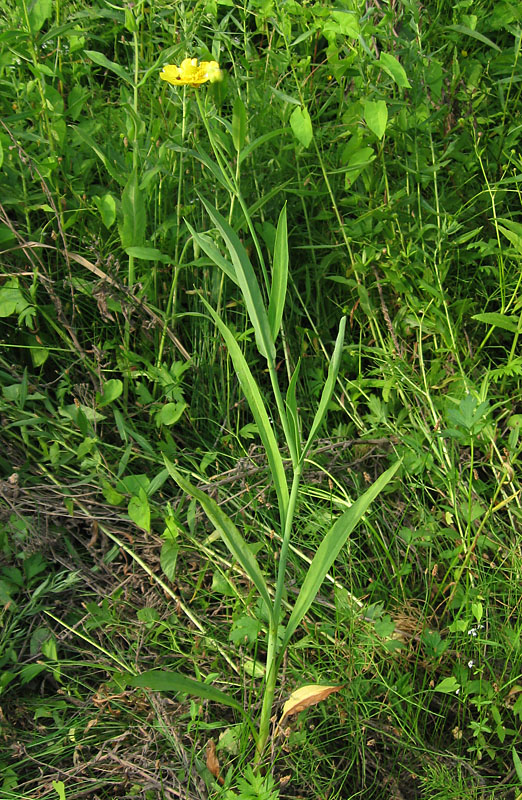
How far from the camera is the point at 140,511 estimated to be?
1354 mm

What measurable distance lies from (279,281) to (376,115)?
0.58m

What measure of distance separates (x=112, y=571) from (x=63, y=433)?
328 millimetres

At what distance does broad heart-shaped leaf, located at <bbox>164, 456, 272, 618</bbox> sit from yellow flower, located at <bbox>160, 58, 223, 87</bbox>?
2.34 ft

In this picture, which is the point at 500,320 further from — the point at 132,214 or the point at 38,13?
the point at 38,13

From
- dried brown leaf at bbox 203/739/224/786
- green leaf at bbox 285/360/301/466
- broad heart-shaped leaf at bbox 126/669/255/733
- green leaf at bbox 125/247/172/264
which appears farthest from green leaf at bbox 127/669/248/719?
green leaf at bbox 125/247/172/264

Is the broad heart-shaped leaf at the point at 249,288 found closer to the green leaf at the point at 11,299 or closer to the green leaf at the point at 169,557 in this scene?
the green leaf at the point at 169,557

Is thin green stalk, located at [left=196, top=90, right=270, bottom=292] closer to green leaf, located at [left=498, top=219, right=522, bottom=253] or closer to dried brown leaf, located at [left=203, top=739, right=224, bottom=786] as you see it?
green leaf, located at [left=498, top=219, right=522, bottom=253]

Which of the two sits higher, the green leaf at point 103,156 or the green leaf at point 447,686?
the green leaf at point 103,156

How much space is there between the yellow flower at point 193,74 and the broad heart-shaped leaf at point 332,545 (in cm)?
80

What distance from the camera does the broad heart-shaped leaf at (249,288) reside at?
1.07m

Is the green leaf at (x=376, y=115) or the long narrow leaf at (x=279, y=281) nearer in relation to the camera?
the long narrow leaf at (x=279, y=281)

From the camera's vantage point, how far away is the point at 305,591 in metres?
1.09

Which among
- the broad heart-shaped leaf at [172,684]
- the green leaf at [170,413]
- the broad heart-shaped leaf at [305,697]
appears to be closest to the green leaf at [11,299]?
the green leaf at [170,413]

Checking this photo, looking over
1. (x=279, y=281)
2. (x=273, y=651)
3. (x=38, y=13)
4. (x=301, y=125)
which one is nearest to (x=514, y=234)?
(x=301, y=125)
